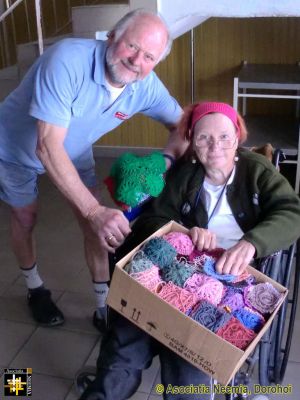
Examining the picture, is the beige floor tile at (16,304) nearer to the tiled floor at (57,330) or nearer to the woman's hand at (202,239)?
the tiled floor at (57,330)

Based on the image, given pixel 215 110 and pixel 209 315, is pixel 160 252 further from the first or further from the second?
pixel 215 110

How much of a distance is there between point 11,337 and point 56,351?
242 millimetres

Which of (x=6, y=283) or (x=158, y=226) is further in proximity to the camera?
(x=6, y=283)

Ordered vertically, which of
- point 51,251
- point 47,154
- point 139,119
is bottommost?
point 51,251

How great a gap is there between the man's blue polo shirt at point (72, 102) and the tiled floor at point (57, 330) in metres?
0.76

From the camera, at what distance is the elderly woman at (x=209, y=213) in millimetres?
1413

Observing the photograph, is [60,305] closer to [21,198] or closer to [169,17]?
[21,198]

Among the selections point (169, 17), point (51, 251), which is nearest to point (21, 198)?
point (51, 251)

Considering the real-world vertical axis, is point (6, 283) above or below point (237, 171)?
below

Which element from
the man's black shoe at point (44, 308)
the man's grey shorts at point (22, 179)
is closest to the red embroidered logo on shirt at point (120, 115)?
the man's grey shorts at point (22, 179)

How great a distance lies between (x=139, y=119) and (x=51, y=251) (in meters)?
1.81

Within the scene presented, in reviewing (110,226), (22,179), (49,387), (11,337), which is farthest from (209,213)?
(11,337)

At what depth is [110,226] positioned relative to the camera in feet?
4.85

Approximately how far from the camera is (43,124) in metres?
1.56
